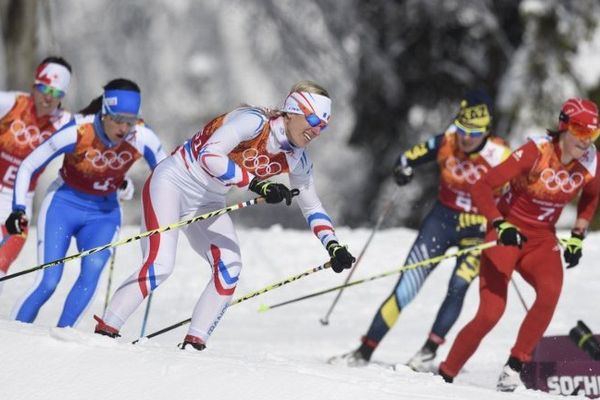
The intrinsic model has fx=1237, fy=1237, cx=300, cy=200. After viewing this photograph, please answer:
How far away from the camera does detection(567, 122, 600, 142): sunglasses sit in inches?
262

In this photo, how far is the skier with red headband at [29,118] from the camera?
7750 mm

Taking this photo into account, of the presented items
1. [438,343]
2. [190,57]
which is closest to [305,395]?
[438,343]

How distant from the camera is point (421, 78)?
17469mm

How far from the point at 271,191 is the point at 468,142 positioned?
2.46m

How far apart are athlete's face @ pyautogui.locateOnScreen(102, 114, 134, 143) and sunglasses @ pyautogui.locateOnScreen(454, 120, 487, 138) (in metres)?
2.17

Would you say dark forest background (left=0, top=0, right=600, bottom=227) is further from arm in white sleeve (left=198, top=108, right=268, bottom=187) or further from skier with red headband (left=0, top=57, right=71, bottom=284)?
arm in white sleeve (left=198, top=108, right=268, bottom=187)

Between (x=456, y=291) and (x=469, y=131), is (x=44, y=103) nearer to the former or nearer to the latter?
(x=469, y=131)

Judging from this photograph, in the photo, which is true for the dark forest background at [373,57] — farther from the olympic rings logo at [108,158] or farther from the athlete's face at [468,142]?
the olympic rings logo at [108,158]

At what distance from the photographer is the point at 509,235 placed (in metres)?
6.59

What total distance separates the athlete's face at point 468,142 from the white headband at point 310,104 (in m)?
2.13

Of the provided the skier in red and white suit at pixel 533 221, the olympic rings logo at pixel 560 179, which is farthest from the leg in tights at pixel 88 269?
the olympic rings logo at pixel 560 179

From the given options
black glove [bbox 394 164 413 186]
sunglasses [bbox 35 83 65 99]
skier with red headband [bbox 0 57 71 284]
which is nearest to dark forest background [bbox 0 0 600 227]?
black glove [bbox 394 164 413 186]

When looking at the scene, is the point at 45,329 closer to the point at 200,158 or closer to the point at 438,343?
the point at 200,158

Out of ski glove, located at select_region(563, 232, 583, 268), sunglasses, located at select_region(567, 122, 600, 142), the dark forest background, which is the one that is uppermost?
the dark forest background
